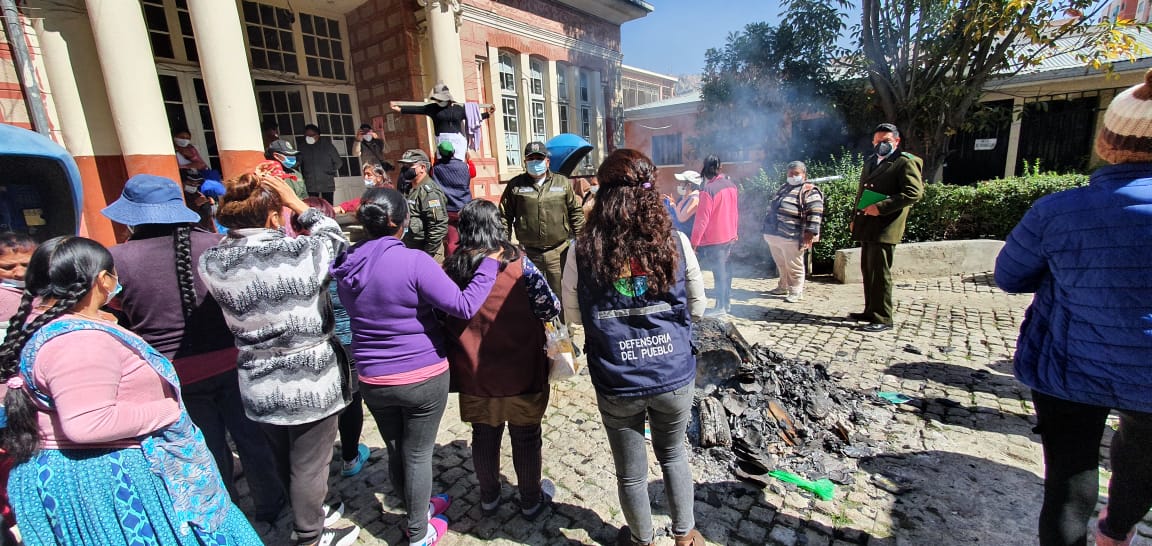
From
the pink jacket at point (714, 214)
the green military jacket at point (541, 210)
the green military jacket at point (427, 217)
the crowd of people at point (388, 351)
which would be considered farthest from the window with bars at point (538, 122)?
the crowd of people at point (388, 351)

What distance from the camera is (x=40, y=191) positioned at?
267 cm

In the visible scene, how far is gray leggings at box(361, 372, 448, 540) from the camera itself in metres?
2.21

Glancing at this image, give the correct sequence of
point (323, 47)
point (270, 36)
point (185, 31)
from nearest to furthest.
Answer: point (185, 31), point (270, 36), point (323, 47)

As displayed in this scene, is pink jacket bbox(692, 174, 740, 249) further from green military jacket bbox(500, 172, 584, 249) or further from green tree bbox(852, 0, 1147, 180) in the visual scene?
green tree bbox(852, 0, 1147, 180)

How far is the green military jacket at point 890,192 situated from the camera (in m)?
4.77

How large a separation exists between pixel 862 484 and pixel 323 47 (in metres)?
10.4

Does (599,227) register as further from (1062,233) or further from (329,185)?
(329,185)

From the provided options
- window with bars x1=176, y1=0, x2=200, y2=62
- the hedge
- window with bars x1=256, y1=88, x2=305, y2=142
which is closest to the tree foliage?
the hedge

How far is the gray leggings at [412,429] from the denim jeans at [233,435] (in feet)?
2.47

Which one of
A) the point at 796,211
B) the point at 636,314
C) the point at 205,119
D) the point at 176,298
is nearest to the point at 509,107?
the point at 205,119

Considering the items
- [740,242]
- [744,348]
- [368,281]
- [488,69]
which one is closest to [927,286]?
[740,242]

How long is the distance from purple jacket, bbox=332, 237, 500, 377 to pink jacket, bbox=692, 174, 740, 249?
3.99 m

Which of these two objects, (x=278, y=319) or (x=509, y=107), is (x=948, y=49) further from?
(x=278, y=319)

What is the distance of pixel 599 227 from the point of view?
6.75 ft
